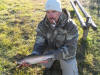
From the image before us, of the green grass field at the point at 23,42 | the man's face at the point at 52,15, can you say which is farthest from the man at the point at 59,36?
the green grass field at the point at 23,42

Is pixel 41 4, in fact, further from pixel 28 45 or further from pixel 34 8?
pixel 28 45

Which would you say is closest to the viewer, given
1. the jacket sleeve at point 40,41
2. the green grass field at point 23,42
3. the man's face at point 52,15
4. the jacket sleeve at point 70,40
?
the man's face at point 52,15

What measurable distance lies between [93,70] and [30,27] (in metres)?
2.90

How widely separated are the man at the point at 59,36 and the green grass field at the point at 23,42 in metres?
0.57

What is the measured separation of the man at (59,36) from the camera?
3782 millimetres

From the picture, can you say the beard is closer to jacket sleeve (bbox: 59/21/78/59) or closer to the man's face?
the man's face

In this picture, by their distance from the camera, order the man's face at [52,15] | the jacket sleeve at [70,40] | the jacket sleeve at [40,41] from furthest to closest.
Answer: the jacket sleeve at [40,41] < the jacket sleeve at [70,40] < the man's face at [52,15]

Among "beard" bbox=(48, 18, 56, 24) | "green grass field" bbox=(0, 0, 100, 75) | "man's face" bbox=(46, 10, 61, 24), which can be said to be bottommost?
"green grass field" bbox=(0, 0, 100, 75)

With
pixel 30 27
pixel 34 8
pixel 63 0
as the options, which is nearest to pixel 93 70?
pixel 30 27

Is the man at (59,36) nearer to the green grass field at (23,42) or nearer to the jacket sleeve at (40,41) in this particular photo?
the jacket sleeve at (40,41)

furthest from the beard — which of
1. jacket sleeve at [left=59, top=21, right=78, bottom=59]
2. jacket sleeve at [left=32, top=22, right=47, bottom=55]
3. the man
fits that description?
jacket sleeve at [left=32, top=22, right=47, bottom=55]

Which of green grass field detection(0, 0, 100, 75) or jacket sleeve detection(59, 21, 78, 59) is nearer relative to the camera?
jacket sleeve detection(59, 21, 78, 59)

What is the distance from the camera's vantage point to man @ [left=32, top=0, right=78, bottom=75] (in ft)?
12.4

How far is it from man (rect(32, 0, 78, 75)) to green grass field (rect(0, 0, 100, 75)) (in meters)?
0.57
